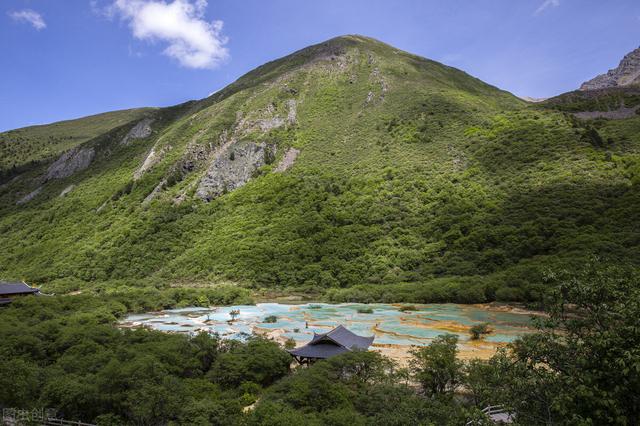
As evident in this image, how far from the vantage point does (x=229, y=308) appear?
5616 cm

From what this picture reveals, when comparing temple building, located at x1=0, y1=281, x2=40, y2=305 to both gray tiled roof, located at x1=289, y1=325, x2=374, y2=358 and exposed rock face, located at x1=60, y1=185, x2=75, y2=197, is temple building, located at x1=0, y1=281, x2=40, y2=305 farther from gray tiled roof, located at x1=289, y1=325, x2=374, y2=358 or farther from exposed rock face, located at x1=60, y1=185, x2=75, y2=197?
exposed rock face, located at x1=60, y1=185, x2=75, y2=197

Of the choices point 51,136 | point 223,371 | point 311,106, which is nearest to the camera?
point 223,371

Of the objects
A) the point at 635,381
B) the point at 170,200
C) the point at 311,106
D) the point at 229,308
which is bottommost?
the point at 229,308

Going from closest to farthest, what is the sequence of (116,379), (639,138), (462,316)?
(116,379), (462,316), (639,138)

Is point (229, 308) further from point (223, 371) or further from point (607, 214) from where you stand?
point (607, 214)

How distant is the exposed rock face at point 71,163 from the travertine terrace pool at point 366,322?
9409 cm

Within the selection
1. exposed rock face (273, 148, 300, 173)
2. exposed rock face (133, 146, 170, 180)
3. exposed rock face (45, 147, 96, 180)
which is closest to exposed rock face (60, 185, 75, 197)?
exposed rock face (45, 147, 96, 180)

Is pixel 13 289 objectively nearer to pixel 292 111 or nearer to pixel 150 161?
pixel 150 161

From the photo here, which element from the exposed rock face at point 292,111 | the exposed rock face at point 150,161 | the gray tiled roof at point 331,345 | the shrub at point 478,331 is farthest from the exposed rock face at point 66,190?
the shrub at point 478,331

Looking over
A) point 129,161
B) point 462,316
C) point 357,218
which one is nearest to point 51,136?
point 129,161

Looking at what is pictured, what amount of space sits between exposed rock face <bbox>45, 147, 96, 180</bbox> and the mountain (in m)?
0.55

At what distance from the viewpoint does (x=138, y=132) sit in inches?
5310

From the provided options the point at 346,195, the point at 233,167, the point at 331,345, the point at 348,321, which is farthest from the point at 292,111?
the point at 331,345

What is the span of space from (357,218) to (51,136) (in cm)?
16140
